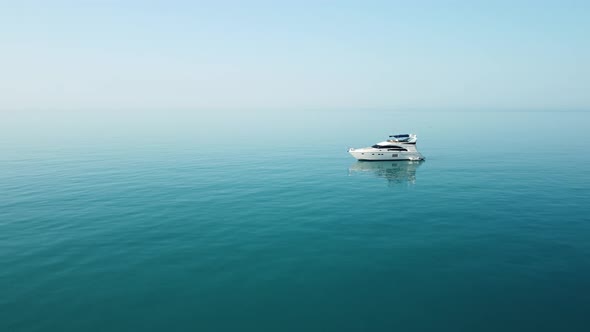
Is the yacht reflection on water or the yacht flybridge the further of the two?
the yacht flybridge

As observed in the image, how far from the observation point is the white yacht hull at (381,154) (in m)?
65.1

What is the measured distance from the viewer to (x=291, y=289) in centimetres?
1956

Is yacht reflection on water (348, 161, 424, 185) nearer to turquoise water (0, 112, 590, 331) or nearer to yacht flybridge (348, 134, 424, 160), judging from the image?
yacht flybridge (348, 134, 424, 160)

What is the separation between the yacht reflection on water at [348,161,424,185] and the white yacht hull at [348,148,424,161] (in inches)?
31.8

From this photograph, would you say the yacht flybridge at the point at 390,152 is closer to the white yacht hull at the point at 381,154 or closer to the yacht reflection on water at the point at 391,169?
the white yacht hull at the point at 381,154

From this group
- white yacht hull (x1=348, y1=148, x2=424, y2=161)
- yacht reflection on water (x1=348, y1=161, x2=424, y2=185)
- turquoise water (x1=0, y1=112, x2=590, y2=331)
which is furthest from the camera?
white yacht hull (x1=348, y1=148, x2=424, y2=161)

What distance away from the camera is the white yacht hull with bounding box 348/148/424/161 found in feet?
214

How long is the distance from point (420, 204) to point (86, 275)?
3121 cm

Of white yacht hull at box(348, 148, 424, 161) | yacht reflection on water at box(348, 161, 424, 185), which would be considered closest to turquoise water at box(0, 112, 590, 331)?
yacht reflection on water at box(348, 161, 424, 185)

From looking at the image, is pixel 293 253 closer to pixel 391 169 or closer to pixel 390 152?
pixel 391 169

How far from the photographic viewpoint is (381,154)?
216ft

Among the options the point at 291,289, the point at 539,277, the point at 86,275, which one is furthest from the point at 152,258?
the point at 539,277

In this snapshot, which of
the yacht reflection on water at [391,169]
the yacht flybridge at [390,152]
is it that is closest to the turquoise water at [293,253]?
the yacht reflection on water at [391,169]

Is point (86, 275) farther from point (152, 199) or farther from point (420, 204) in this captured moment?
point (420, 204)
